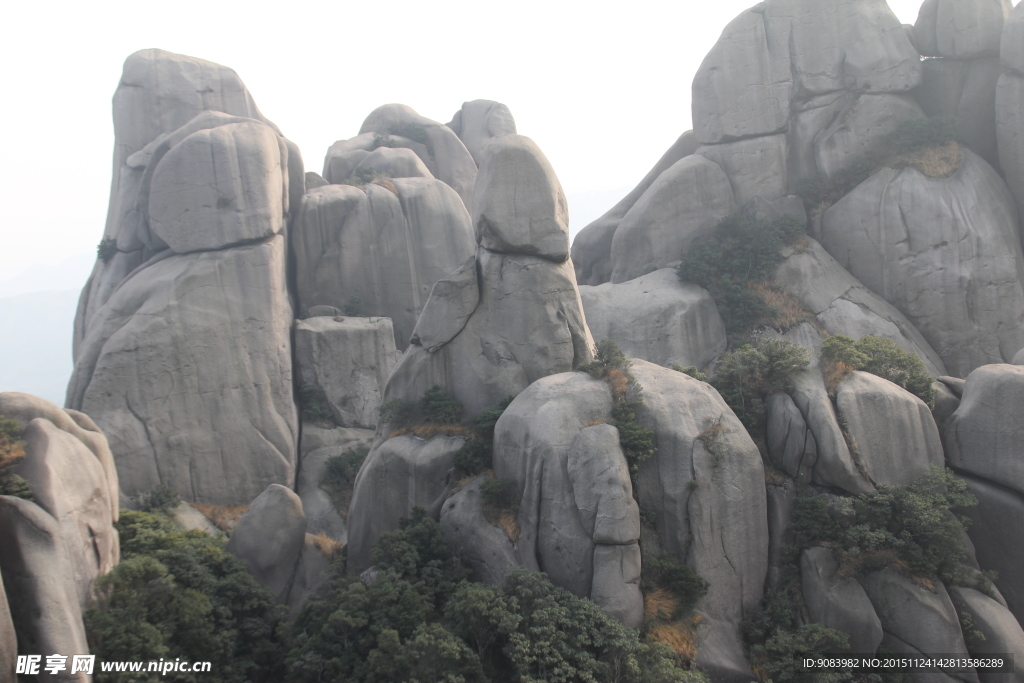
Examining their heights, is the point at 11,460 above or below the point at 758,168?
below

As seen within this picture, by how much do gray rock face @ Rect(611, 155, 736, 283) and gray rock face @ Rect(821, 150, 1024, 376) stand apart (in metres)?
6.15

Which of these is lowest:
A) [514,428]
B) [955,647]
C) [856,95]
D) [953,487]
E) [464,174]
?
[955,647]

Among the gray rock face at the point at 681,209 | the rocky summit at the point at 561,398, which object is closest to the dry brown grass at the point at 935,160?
the rocky summit at the point at 561,398

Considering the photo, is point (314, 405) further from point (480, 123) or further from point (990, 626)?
point (480, 123)

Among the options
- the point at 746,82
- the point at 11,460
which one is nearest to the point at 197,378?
the point at 11,460

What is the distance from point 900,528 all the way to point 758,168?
20.0m

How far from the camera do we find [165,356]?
23.7 metres

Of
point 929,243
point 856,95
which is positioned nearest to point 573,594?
point 929,243

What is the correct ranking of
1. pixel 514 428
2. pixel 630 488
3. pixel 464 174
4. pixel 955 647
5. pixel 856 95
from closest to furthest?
pixel 955 647 → pixel 630 488 → pixel 514 428 → pixel 856 95 → pixel 464 174

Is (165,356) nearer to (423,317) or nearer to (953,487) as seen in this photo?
(423,317)

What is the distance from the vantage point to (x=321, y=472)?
2588cm

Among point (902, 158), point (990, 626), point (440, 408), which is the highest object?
point (902, 158)

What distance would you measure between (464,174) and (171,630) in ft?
107

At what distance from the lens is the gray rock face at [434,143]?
4097 centimetres
